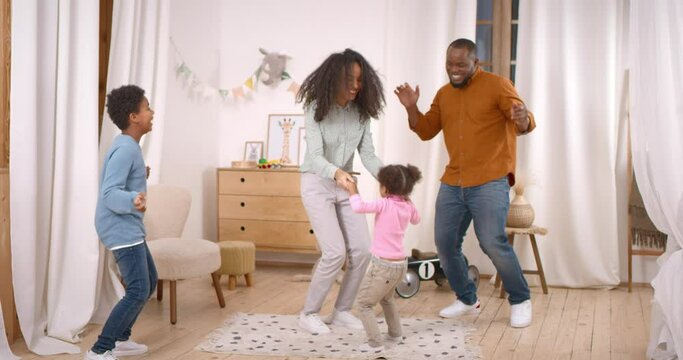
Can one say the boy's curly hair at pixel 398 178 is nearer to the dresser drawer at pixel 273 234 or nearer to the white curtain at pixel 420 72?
the white curtain at pixel 420 72

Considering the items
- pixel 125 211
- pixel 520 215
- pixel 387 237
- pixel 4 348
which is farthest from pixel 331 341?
pixel 520 215

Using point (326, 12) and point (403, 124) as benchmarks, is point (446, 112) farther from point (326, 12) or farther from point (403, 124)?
point (326, 12)

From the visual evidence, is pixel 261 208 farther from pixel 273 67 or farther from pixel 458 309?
pixel 458 309

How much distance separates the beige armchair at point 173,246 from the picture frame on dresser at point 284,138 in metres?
1.36

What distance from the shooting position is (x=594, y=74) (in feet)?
16.4

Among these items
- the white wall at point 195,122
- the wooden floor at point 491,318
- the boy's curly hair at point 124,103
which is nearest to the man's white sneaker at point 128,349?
the wooden floor at point 491,318

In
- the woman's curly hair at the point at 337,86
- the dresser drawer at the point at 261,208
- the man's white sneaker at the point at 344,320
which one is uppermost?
the woman's curly hair at the point at 337,86

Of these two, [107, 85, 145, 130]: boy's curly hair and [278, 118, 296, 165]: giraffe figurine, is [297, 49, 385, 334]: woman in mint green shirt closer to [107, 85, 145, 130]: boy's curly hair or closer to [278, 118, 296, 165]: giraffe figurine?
[107, 85, 145, 130]: boy's curly hair

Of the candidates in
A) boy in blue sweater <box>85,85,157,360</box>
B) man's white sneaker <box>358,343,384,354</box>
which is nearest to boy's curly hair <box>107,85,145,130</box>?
boy in blue sweater <box>85,85,157,360</box>

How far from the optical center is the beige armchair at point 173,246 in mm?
3881

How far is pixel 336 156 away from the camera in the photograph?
3.65 metres

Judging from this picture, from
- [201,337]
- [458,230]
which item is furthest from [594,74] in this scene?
[201,337]

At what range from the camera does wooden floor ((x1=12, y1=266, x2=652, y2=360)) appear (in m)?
3.42

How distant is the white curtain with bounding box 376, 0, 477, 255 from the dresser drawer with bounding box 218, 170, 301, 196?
0.64 m
